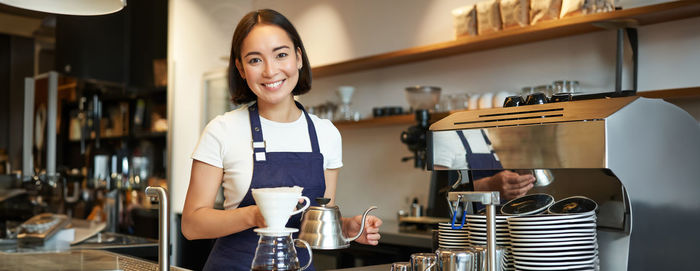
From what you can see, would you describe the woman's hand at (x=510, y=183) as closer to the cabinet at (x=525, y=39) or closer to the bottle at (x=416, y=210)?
the cabinet at (x=525, y=39)

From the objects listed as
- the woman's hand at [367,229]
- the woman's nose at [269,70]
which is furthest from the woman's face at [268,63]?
the woman's hand at [367,229]

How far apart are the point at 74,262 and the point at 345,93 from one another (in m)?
2.30

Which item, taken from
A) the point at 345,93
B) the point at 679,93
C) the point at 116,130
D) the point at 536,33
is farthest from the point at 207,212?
the point at 116,130

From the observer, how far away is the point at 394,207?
4297mm

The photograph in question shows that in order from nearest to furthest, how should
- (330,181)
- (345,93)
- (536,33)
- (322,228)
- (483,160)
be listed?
(322,228)
(483,160)
(330,181)
(536,33)
(345,93)

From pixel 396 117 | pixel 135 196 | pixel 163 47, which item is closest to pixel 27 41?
pixel 163 47

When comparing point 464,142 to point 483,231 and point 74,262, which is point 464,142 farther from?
point 74,262

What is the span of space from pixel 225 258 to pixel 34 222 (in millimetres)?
2245

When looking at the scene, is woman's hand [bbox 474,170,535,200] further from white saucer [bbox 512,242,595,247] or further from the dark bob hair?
the dark bob hair

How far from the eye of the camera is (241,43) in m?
1.86

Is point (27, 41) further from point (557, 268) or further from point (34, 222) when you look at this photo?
point (557, 268)

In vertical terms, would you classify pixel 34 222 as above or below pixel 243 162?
below

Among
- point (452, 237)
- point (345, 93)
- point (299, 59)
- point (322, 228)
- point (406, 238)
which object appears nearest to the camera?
point (322, 228)

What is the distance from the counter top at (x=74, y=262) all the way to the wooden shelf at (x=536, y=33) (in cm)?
205
